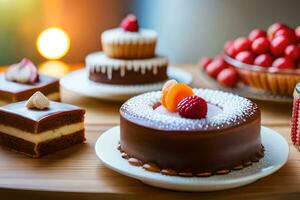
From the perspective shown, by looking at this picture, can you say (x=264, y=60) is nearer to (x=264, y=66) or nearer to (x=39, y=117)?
(x=264, y=66)

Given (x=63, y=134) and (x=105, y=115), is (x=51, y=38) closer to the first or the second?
(x=105, y=115)

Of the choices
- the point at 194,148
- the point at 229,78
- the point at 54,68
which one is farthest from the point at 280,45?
the point at 54,68

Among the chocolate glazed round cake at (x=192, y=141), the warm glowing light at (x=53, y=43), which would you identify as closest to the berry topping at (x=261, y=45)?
the chocolate glazed round cake at (x=192, y=141)

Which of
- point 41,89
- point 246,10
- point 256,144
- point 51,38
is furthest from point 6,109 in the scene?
point 246,10

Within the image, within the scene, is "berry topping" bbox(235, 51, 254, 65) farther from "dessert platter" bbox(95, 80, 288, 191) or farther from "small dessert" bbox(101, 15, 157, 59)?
"dessert platter" bbox(95, 80, 288, 191)

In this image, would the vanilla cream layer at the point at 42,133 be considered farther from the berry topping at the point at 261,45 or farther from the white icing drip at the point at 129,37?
the berry topping at the point at 261,45

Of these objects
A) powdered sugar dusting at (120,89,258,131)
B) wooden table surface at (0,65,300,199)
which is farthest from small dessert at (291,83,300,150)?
powdered sugar dusting at (120,89,258,131)

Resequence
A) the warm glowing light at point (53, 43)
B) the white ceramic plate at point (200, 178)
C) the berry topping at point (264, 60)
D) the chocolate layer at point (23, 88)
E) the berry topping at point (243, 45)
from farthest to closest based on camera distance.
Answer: the warm glowing light at point (53, 43)
the berry topping at point (243, 45)
the berry topping at point (264, 60)
the chocolate layer at point (23, 88)
the white ceramic plate at point (200, 178)
